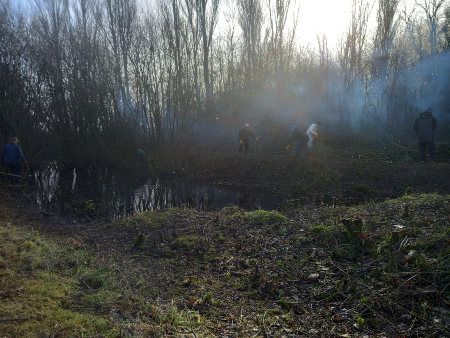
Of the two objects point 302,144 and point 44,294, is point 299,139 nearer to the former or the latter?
point 302,144

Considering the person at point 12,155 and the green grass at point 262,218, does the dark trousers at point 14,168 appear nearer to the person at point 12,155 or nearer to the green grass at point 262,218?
the person at point 12,155

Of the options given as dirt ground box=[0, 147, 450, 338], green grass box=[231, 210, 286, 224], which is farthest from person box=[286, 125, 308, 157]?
green grass box=[231, 210, 286, 224]

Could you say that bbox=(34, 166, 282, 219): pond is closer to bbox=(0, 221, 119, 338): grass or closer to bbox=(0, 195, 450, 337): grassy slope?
bbox=(0, 195, 450, 337): grassy slope

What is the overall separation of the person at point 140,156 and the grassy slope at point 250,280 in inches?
356

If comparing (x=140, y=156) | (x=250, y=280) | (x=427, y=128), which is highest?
(x=427, y=128)

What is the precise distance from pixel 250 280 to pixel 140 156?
11599mm

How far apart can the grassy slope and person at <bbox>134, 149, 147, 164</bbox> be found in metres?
9.04

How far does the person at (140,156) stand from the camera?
14406 millimetres

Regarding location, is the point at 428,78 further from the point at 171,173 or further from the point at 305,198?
the point at 171,173

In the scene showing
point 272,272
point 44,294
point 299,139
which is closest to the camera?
point 44,294

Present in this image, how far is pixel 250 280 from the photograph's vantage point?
3.93 m

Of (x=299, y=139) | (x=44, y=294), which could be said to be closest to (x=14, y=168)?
(x=44, y=294)

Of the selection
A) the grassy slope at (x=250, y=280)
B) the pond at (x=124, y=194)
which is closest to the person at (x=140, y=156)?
the pond at (x=124, y=194)

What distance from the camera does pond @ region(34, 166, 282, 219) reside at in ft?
31.0
